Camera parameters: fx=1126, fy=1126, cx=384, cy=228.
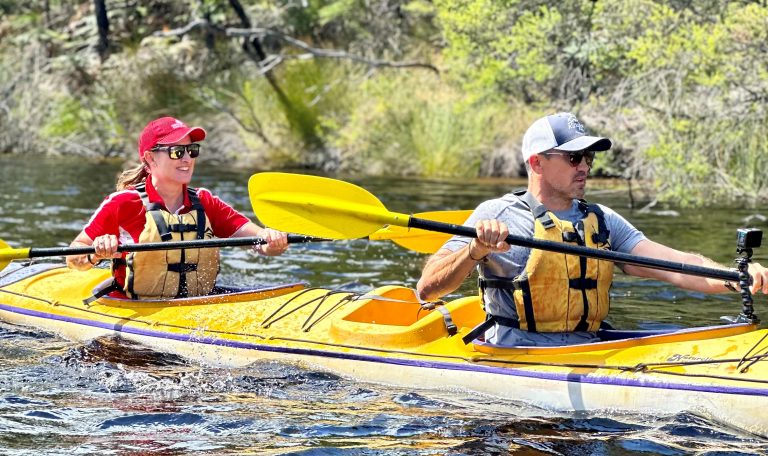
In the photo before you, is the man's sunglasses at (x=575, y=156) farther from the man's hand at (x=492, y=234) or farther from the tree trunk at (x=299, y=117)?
the tree trunk at (x=299, y=117)

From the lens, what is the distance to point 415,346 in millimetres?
5199

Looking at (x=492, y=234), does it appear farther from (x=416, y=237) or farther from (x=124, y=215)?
(x=124, y=215)

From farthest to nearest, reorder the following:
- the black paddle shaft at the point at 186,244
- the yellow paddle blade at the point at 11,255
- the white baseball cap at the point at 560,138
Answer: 1. the yellow paddle blade at the point at 11,255
2. the black paddle shaft at the point at 186,244
3. the white baseball cap at the point at 560,138

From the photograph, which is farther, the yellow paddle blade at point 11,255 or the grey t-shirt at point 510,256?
the yellow paddle blade at point 11,255

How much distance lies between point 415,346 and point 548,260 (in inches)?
34.7

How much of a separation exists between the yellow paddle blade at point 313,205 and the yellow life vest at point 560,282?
698 millimetres

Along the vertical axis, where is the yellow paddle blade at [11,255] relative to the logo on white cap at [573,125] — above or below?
below

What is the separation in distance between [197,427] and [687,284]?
2.16 metres

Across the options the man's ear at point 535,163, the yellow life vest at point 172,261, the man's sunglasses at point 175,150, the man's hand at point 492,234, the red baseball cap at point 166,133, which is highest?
the red baseball cap at point 166,133

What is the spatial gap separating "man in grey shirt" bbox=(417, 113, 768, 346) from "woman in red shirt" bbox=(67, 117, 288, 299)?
1687 millimetres

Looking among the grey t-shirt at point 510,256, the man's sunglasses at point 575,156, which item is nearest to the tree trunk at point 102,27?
the grey t-shirt at point 510,256

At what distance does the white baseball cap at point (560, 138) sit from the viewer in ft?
14.9

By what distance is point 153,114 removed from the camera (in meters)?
20.9

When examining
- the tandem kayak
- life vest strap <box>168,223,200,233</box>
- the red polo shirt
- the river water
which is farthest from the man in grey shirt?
the red polo shirt
